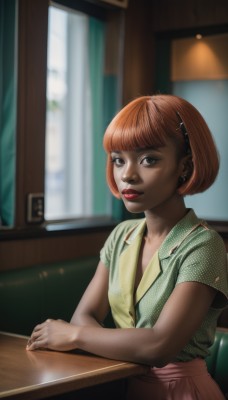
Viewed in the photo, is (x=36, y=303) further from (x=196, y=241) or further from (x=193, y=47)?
(x=193, y=47)

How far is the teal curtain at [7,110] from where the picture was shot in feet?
10.1

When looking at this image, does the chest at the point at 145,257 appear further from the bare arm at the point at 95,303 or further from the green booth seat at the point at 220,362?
the green booth seat at the point at 220,362

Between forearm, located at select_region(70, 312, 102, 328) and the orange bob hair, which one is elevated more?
the orange bob hair

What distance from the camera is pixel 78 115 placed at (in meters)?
3.86

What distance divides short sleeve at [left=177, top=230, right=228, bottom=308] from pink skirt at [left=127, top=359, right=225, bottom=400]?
0.19 m

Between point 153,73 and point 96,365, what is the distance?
8.89ft

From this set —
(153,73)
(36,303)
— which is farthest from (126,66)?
(36,303)

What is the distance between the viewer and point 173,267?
1803 millimetres

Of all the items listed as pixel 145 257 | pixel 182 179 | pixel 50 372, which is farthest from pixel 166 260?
pixel 50 372

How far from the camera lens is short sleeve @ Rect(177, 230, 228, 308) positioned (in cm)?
→ 174

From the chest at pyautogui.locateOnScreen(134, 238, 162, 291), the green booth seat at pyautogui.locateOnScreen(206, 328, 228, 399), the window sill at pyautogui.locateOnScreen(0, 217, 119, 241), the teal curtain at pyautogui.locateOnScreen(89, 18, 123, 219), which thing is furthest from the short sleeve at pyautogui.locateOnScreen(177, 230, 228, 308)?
the teal curtain at pyautogui.locateOnScreen(89, 18, 123, 219)

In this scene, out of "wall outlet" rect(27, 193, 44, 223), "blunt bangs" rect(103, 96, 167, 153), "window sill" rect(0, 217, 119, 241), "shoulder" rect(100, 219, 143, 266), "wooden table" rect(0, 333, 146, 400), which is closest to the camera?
"wooden table" rect(0, 333, 146, 400)

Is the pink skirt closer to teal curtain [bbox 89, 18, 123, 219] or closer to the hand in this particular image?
the hand

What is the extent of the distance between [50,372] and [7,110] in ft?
5.80
